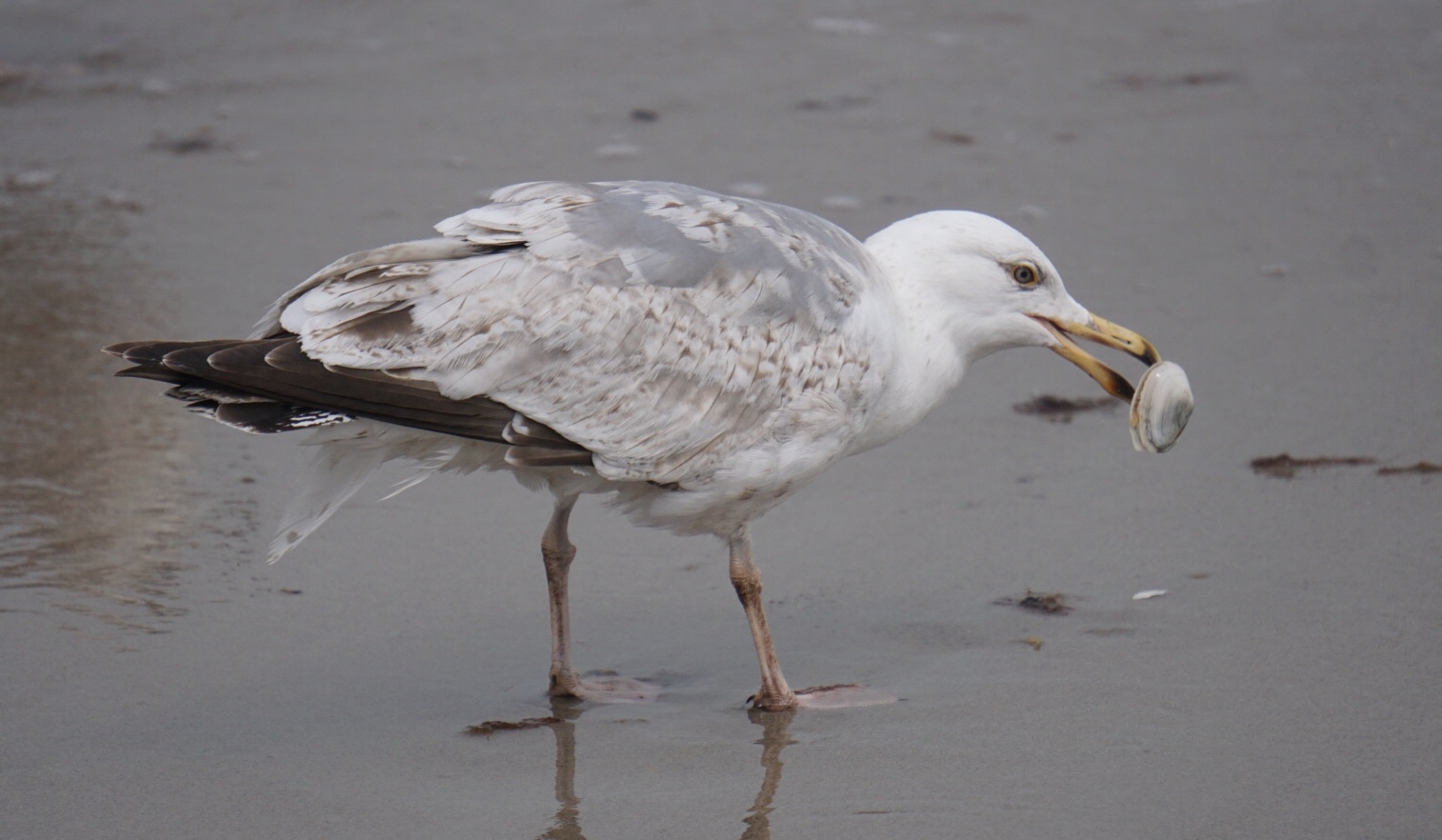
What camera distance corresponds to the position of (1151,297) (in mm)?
6480

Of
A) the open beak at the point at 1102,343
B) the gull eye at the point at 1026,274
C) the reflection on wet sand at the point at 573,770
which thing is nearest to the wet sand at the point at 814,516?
the reflection on wet sand at the point at 573,770

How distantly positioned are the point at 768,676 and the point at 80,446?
2.64m

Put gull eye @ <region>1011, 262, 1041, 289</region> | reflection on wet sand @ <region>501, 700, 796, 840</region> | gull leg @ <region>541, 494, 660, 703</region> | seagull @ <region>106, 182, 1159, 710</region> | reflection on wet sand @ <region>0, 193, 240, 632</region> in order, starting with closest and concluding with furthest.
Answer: reflection on wet sand @ <region>501, 700, 796, 840</region> → seagull @ <region>106, 182, 1159, 710</region> → gull leg @ <region>541, 494, 660, 703</region> → gull eye @ <region>1011, 262, 1041, 289</region> → reflection on wet sand @ <region>0, 193, 240, 632</region>

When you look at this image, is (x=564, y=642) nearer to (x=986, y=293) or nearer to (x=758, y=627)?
(x=758, y=627)

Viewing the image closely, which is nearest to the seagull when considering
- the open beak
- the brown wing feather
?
the brown wing feather

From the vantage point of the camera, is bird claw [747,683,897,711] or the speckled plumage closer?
the speckled plumage

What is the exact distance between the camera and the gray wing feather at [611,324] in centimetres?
378

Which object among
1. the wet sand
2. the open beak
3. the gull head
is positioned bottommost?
the wet sand

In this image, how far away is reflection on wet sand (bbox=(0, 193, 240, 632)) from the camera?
455 centimetres

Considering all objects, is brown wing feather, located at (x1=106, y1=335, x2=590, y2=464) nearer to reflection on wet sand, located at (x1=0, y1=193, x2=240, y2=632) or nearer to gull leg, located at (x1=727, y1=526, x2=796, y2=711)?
gull leg, located at (x1=727, y1=526, x2=796, y2=711)

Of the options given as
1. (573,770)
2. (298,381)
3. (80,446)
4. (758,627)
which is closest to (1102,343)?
(758,627)

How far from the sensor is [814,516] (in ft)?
16.9

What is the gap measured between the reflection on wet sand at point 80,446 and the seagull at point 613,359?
0.89 m

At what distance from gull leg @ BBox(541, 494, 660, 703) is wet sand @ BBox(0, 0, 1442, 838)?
8cm
